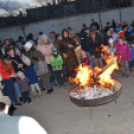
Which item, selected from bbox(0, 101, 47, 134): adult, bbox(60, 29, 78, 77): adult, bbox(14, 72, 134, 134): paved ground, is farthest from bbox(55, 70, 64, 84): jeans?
bbox(0, 101, 47, 134): adult

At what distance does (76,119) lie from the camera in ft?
13.6

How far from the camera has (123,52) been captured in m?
5.87

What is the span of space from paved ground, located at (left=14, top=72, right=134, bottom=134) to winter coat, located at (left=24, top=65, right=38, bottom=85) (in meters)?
0.74

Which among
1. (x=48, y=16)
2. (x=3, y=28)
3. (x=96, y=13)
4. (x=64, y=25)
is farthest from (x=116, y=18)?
(x=3, y=28)

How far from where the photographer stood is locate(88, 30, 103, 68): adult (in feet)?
19.4

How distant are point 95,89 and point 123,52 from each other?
105 inches

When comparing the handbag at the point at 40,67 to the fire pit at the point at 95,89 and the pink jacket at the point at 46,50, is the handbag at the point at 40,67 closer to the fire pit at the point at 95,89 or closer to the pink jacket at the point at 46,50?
the pink jacket at the point at 46,50

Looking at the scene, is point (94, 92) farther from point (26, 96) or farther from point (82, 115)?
point (26, 96)

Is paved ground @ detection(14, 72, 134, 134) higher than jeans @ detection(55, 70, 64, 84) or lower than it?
lower

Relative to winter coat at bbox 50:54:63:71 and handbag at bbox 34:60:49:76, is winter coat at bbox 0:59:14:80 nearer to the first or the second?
handbag at bbox 34:60:49:76

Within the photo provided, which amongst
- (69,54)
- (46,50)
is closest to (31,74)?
(46,50)

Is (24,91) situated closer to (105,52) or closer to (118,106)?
(118,106)

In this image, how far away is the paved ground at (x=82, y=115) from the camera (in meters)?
3.66

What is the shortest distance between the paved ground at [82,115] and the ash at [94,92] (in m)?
0.72
